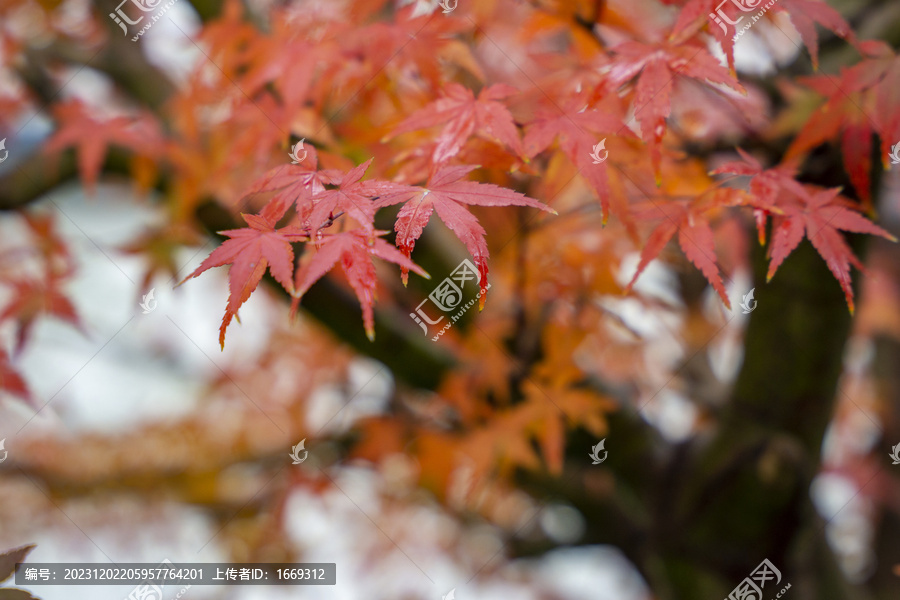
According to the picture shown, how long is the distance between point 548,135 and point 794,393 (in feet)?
3.64

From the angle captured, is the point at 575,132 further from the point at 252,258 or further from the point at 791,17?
the point at 252,258

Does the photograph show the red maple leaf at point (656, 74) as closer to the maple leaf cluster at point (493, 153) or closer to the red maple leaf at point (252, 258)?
the maple leaf cluster at point (493, 153)

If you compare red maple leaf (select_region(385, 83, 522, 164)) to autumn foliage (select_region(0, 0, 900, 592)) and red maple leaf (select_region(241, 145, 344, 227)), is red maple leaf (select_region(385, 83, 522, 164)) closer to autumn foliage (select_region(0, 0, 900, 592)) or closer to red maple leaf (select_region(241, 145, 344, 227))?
autumn foliage (select_region(0, 0, 900, 592))

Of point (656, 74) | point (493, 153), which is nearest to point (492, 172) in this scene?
point (493, 153)

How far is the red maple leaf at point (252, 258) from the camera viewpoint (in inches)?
26.6

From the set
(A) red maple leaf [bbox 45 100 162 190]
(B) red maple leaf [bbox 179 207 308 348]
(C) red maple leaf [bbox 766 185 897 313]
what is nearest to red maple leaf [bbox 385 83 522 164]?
(B) red maple leaf [bbox 179 207 308 348]

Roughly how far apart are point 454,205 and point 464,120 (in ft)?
0.75

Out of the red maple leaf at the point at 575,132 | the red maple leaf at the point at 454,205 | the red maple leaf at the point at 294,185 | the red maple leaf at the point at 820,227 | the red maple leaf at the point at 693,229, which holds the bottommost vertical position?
the red maple leaf at the point at 820,227

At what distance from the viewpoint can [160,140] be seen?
5.42ft

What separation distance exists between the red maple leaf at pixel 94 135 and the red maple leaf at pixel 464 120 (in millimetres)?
1097

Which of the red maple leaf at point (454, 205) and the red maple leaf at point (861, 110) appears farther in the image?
the red maple leaf at point (861, 110)

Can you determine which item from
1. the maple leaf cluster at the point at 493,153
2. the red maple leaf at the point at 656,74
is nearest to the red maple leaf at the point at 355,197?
the maple leaf cluster at the point at 493,153

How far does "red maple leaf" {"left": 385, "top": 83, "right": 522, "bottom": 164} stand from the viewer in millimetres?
843

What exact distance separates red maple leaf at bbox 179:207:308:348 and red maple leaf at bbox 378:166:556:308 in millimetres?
136
